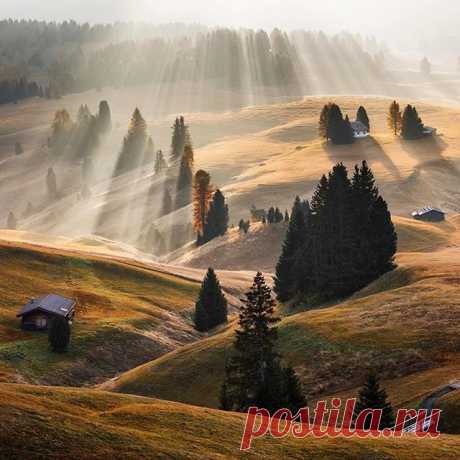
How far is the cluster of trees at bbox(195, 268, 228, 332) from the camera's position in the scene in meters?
88.7

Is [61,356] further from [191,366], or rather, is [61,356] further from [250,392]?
[250,392]

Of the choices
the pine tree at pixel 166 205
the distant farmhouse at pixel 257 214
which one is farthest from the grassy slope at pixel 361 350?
the pine tree at pixel 166 205

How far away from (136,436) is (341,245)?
57.1 metres

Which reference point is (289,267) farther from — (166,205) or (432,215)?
(166,205)

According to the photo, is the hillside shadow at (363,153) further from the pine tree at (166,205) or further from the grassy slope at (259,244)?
the pine tree at (166,205)

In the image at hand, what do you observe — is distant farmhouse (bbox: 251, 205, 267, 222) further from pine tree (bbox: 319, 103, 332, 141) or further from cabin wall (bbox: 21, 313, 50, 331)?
cabin wall (bbox: 21, 313, 50, 331)

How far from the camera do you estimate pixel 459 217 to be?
13875cm

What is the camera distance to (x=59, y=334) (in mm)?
73312

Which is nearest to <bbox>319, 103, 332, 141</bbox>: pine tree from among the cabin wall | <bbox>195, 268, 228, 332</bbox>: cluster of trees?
<bbox>195, 268, 228, 332</bbox>: cluster of trees

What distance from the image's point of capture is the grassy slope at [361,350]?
51750mm

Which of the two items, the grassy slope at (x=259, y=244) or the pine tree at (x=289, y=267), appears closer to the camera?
the pine tree at (x=289, y=267)

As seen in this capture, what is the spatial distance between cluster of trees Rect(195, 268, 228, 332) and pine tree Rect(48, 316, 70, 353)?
1982 cm

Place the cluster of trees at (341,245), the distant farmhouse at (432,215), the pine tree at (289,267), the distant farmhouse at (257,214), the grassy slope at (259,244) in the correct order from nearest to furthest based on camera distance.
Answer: the cluster of trees at (341,245), the pine tree at (289,267), the grassy slope at (259,244), the distant farmhouse at (432,215), the distant farmhouse at (257,214)

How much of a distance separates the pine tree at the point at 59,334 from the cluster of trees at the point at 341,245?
31352 millimetres
